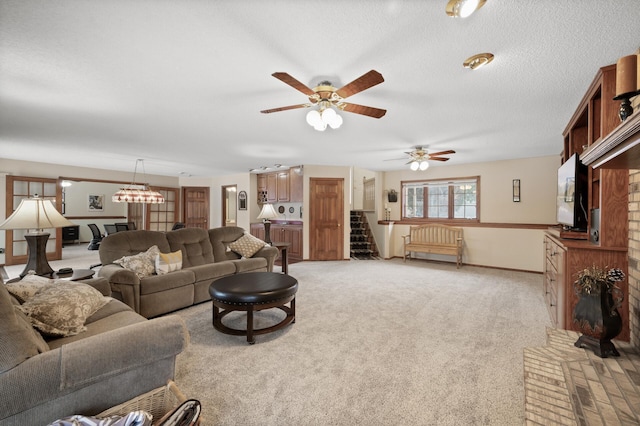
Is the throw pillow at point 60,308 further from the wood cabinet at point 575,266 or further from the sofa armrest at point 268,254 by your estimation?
the wood cabinet at point 575,266

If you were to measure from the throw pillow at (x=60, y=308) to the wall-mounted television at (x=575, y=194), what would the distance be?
4.21 metres

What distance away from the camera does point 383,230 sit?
7.03 m

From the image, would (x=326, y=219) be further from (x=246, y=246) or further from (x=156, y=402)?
(x=156, y=402)

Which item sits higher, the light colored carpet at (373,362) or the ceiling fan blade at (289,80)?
the ceiling fan blade at (289,80)

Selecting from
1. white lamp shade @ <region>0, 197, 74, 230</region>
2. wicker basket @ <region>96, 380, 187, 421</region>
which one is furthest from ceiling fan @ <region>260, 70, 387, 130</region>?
white lamp shade @ <region>0, 197, 74, 230</region>

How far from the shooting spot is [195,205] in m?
9.15

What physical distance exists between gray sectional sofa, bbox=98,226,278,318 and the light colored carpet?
1.03 feet

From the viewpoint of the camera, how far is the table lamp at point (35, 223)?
2.31m

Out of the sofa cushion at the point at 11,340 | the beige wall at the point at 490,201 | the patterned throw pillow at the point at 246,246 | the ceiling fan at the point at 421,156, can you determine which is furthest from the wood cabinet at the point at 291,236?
the sofa cushion at the point at 11,340

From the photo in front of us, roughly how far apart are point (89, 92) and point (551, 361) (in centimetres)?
449

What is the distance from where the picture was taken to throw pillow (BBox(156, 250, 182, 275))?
11.1ft

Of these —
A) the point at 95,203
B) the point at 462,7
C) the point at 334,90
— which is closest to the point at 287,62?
the point at 334,90

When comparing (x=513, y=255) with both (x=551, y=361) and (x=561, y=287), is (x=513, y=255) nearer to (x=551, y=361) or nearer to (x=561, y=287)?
(x=561, y=287)

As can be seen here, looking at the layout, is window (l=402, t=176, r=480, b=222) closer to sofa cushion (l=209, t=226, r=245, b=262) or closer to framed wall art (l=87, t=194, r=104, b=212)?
sofa cushion (l=209, t=226, r=245, b=262)
